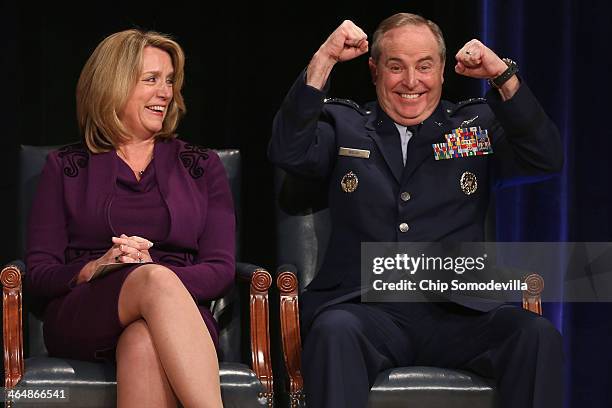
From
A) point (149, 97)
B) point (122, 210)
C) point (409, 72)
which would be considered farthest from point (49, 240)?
point (409, 72)

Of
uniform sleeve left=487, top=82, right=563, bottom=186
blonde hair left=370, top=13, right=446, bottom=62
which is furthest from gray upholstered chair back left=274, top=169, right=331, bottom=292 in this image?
uniform sleeve left=487, top=82, right=563, bottom=186

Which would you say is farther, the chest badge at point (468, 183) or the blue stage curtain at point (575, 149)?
the blue stage curtain at point (575, 149)

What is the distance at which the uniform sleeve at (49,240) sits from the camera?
10.5 ft

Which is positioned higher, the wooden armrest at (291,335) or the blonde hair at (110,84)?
the blonde hair at (110,84)

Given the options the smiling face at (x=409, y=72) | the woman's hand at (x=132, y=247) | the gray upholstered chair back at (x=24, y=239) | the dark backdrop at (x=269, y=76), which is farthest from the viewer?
the dark backdrop at (x=269, y=76)

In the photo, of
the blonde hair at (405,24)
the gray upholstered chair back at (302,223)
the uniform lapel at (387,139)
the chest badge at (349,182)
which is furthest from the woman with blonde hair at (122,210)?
the blonde hair at (405,24)

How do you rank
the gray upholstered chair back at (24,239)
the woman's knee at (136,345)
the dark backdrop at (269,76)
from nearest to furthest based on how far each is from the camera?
the woman's knee at (136,345)
the gray upholstered chair back at (24,239)
the dark backdrop at (269,76)

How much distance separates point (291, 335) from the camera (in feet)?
10.5

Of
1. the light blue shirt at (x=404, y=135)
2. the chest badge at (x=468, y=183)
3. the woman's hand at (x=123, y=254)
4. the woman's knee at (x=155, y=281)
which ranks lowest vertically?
the woman's knee at (x=155, y=281)

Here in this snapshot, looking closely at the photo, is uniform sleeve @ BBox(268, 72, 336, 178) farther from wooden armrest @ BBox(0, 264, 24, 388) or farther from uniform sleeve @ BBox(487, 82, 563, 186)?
wooden armrest @ BBox(0, 264, 24, 388)

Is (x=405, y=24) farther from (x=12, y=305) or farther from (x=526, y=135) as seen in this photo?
(x=12, y=305)

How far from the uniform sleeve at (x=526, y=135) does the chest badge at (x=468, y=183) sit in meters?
0.10

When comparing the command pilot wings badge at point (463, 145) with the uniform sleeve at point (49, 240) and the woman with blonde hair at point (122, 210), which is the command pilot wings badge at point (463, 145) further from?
the uniform sleeve at point (49, 240)

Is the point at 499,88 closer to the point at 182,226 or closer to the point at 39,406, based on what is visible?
the point at 182,226
